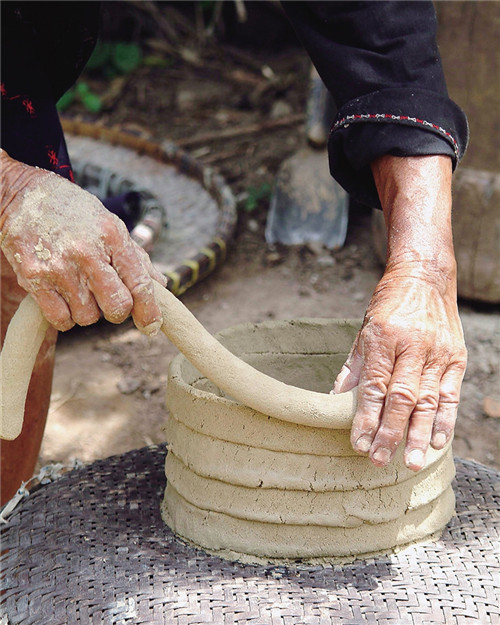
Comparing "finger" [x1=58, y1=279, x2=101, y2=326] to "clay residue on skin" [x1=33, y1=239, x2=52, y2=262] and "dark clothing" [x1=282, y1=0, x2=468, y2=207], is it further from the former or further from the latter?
"dark clothing" [x1=282, y1=0, x2=468, y2=207]

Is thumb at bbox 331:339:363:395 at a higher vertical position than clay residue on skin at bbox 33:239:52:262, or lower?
lower

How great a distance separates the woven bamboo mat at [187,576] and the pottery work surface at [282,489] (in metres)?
0.03

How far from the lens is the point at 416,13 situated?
61.1 inches

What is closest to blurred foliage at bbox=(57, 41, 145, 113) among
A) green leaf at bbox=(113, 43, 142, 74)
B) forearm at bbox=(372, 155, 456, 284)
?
green leaf at bbox=(113, 43, 142, 74)

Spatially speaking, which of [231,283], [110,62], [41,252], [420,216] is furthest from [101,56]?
[41,252]

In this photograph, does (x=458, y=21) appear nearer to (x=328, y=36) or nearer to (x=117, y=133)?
(x=328, y=36)

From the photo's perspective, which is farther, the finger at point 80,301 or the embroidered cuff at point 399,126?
the embroidered cuff at point 399,126

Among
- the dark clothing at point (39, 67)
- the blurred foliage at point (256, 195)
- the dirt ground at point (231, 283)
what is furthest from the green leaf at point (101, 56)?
the dark clothing at point (39, 67)

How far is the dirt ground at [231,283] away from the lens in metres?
2.49

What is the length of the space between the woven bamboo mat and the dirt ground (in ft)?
2.81

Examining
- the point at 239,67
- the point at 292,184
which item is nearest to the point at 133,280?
the point at 292,184

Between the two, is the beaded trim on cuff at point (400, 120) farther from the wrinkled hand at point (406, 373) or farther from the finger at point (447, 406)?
the finger at point (447, 406)

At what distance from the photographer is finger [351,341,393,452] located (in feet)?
3.99

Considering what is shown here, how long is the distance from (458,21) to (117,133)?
2.06 metres
